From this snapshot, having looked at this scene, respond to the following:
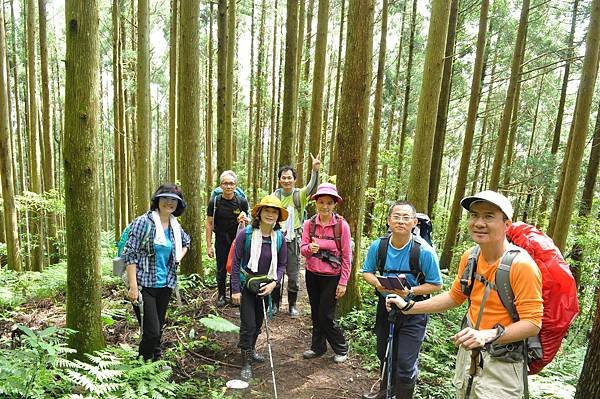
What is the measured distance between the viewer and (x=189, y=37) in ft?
21.1

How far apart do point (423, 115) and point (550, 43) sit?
1401 centimetres

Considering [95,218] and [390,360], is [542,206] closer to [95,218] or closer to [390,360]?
[390,360]

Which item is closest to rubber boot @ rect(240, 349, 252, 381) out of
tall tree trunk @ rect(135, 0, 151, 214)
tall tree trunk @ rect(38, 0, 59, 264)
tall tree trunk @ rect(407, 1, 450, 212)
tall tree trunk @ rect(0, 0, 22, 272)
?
tall tree trunk @ rect(407, 1, 450, 212)

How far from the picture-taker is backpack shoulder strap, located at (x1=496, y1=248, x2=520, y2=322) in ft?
7.83

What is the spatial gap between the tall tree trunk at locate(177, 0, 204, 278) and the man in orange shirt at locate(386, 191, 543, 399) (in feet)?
17.1

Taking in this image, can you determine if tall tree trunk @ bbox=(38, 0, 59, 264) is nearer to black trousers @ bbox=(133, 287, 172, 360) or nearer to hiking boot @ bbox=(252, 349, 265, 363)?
black trousers @ bbox=(133, 287, 172, 360)

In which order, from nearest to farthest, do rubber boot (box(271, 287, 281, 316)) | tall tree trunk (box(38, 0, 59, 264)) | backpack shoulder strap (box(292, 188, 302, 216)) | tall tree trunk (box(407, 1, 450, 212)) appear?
rubber boot (box(271, 287, 281, 316)) → backpack shoulder strap (box(292, 188, 302, 216)) → tall tree trunk (box(407, 1, 450, 212)) → tall tree trunk (box(38, 0, 59, 264))

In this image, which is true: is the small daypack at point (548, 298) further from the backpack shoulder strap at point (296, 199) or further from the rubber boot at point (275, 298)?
the backpack shoulder strap at point (296, 199)

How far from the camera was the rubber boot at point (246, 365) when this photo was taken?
4.50 m

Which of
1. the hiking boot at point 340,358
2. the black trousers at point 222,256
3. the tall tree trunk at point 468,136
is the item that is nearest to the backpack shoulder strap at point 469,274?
the hiking boot at point 340,358

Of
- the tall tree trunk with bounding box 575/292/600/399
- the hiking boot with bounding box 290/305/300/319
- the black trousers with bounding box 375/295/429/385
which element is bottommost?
the hiking boot with bounding box 290/305/300/319

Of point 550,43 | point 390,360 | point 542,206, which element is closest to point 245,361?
point 390,360

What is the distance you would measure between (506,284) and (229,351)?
3860 mm

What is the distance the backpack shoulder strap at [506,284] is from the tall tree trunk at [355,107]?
11.4 ft
